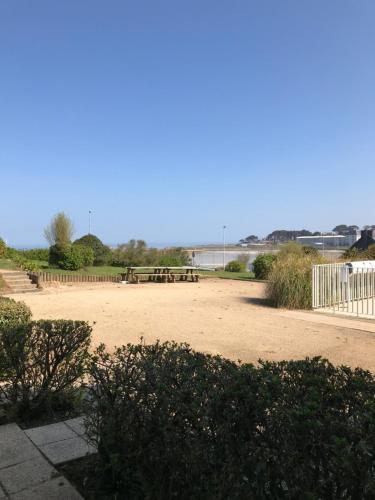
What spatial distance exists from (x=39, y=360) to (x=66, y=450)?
3.16ft

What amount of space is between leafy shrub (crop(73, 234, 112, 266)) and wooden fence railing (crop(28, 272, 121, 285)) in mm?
6718

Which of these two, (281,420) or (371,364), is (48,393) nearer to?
(281,420)

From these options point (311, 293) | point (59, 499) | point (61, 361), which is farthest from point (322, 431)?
point (311, 293)

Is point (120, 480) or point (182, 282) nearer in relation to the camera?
point (120, 480)

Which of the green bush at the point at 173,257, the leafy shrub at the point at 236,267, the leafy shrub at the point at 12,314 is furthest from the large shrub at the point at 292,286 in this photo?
the leafy shrub at the point at 236,267

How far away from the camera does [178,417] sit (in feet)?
6.24

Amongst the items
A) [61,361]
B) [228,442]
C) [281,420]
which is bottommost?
[61,361]

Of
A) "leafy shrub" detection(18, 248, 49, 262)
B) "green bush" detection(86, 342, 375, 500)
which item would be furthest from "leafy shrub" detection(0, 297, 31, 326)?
"leafy shrub" detection(18, 248, 49, 262)

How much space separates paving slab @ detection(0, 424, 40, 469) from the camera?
2.88 m

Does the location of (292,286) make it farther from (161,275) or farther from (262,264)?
(161,275)

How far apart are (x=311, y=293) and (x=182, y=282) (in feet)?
30.9

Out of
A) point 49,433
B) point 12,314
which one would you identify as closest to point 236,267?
point 12,314

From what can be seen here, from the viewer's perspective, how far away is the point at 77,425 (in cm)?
349

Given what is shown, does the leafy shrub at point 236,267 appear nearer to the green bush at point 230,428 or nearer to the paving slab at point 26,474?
the paving slab at point 26,474
